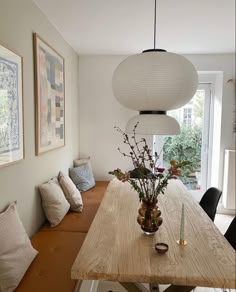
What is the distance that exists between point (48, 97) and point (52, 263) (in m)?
1.55

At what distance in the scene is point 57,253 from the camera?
73.7 inches

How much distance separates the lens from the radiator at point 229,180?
12.4 ft

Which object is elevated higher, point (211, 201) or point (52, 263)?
point (211, 201)

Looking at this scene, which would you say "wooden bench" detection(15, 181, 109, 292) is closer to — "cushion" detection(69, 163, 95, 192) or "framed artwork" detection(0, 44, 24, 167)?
"cushion" detection(69, 163, 95, 192)

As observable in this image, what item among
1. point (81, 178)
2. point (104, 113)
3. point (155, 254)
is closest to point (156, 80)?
point (155, 254)

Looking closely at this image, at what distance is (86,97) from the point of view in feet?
13.3

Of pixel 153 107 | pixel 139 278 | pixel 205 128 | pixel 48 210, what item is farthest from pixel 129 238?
pixel 205 128

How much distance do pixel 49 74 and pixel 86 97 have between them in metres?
1.46

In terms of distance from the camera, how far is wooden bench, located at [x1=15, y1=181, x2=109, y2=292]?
4.96ft

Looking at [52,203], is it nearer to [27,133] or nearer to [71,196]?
[71,196]

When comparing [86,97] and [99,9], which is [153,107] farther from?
[86,97]

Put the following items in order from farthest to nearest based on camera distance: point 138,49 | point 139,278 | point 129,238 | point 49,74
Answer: point 138,49, point 49,74, point 129,238, point 139,278

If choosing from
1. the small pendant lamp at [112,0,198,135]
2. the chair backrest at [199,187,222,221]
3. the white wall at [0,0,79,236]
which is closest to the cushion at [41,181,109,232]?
the white wall at [0,0,79,236]

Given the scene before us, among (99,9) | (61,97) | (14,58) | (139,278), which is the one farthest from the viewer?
(61,97)
